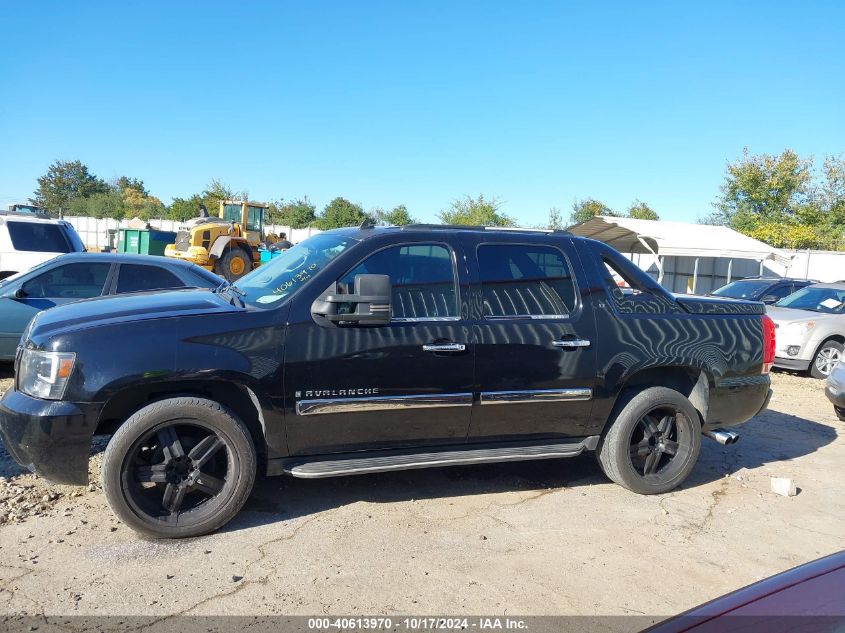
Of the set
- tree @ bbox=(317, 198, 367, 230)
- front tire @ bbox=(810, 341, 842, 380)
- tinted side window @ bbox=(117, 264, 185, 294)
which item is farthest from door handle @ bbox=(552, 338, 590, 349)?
tree @ bbox=(317, 198, 367, 230)

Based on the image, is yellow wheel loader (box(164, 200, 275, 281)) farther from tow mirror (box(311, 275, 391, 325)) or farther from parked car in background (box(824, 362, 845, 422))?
tow mirror (box(311, 275, 391, 325))

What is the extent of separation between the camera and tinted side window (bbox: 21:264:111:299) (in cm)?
745

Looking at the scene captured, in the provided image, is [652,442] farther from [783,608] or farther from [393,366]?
[783,608]

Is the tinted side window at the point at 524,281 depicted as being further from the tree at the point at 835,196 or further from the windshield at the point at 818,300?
A: the tree at the point at 835,196

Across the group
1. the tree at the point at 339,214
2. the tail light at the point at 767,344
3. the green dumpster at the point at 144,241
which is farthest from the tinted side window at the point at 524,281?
the tree at the point at 339,214

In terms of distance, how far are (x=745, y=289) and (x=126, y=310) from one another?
1402cm

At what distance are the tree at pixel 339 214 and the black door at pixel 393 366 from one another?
166 feet

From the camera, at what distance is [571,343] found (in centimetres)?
460

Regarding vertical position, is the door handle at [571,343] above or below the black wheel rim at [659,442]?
above

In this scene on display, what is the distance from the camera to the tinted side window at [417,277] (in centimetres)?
431

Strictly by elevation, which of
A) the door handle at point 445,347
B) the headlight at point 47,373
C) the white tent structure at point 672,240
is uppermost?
the white tent structure at point 672,240

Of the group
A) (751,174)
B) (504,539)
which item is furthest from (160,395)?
(751,174)

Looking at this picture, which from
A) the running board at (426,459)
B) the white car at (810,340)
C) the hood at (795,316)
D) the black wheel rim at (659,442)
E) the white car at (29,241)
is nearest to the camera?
the running board at (426,459)

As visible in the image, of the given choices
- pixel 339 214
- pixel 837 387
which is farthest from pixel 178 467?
pixel 339 214
